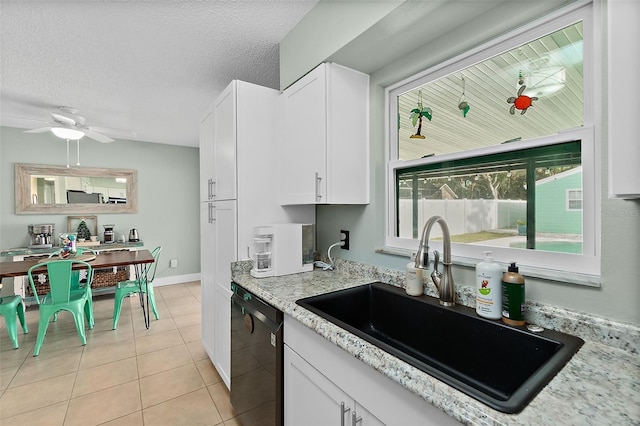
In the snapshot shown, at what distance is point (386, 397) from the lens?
2.69 feet

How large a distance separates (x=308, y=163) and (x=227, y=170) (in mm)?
615

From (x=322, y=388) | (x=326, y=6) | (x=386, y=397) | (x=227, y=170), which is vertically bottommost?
(x=322, y=388)

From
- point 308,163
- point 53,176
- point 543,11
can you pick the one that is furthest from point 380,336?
point 53,176

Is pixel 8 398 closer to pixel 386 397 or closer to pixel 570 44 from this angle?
pixel 386 397

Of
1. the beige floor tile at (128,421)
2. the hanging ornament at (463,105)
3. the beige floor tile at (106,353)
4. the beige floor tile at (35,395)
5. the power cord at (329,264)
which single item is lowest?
the beige floor tile at (128,421)

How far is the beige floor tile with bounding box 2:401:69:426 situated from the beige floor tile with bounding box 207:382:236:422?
34.9 inches

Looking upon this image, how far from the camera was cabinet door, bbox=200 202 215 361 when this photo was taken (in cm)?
227

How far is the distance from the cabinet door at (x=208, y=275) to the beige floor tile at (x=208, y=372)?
93mm

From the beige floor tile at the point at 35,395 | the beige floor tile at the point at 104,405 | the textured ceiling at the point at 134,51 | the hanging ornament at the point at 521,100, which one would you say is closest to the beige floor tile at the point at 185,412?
the beige floor tile at the point at 104,405

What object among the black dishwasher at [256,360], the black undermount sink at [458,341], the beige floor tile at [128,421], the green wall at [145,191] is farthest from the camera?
the green wall at [145,191]

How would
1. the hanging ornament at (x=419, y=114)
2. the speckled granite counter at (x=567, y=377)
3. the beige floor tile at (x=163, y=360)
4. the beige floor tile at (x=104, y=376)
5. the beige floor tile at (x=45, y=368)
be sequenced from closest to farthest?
the speckled granite counter at (x=567, y=377)
the hanging ornament at (x=419, y=114)
the beige floor tile at (x=104, y=376)
the beige floor tile at (x=45, y=368)
the beige floor tile at (x=163, y=360)

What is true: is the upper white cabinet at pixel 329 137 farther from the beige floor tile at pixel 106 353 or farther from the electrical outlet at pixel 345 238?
the beige floor tile at pixel 106 353

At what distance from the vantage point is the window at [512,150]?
3.43 ft

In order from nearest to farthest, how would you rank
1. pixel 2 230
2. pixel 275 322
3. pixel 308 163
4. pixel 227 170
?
pixel 275 322, pixel 308 163, pixel 227 170, pixel 2 230
